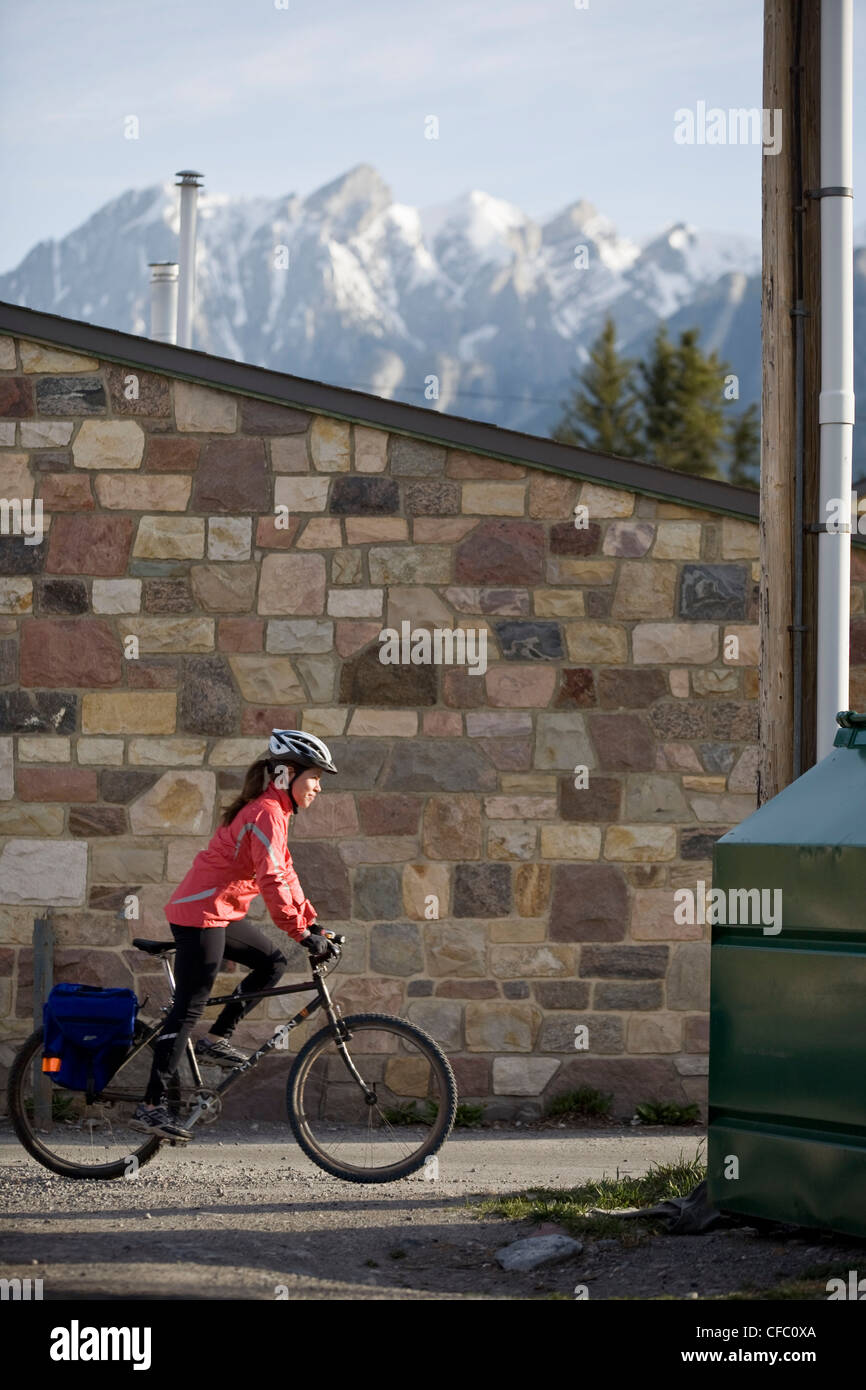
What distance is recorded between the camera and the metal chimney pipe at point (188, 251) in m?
13.1

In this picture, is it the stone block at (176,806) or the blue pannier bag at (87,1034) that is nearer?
the blue pannier bag at (87,1034)

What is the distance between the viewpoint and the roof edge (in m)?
7.91

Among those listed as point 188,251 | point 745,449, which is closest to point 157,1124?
point 188,251

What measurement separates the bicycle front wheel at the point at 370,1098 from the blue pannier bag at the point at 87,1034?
2.29 feet

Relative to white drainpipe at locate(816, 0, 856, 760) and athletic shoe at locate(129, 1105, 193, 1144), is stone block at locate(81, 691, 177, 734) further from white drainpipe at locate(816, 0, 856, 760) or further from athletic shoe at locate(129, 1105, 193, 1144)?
white drainpipe at locate(816, 0, 856, 760)

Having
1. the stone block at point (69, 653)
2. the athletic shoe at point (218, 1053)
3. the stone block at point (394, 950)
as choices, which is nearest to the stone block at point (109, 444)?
the stone block at point (69, 653)

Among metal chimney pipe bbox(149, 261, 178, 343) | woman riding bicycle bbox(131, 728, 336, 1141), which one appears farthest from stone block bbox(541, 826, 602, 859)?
metal chimney pipe bbox(149, 261, 178, 343)

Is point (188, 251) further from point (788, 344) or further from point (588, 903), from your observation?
point (788, 344)

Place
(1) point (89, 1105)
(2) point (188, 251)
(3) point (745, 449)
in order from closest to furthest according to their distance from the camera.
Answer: (1) point (89, 1105), (2) point (188, 251), (3) point (745, 449)

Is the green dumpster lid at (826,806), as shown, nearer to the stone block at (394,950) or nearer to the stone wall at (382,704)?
the stone wall at (382,704)

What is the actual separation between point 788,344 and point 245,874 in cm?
287

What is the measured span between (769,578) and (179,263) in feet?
27.5

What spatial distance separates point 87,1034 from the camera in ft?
21.0
